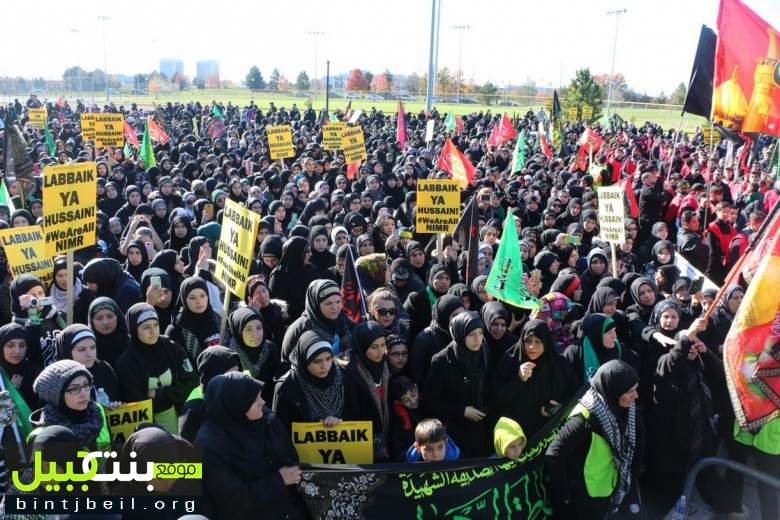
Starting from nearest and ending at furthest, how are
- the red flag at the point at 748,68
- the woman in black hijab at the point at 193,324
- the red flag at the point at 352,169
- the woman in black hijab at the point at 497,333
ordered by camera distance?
the woman in black hijab at the point at 497,333 → the woman in black hijab at the point at 193,324 → the red flag at the point at 748,68 → the red flag at the point at 352,169

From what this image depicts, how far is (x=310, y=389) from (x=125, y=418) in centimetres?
113

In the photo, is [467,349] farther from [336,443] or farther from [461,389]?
[336,443]

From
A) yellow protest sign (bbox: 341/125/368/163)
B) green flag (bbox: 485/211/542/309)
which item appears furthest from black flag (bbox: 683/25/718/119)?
yellow protest sign (bbox: 341/125/368/163)

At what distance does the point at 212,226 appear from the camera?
8.05m

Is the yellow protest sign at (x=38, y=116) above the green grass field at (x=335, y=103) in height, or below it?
below

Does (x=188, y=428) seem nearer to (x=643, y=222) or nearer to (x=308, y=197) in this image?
(x=308, y=197)

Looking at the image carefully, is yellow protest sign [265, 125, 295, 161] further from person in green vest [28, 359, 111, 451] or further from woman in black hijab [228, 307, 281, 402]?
person in green vest [28, 359, 111, 451]

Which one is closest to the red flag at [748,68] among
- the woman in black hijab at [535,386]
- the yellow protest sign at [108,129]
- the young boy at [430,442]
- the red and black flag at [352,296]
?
the woman in black hijab at [535,386]

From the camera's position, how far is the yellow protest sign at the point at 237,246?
5.11m

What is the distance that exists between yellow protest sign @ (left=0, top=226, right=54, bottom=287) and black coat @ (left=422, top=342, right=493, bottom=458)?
140 inches

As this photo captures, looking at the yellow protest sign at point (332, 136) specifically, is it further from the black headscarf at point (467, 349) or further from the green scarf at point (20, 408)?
the green scarf at point (20, 408)

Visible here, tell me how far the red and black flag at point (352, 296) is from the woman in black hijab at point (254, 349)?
987 millimetres

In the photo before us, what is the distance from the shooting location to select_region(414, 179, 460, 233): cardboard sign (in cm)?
764

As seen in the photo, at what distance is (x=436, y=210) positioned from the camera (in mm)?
7668
